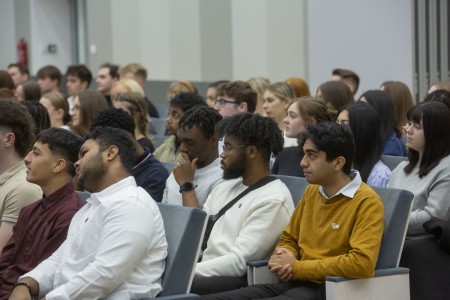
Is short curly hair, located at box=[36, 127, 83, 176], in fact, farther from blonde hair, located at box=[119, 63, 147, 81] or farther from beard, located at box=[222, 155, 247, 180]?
blonde hair, located at box=[119, 63, 147, 81]

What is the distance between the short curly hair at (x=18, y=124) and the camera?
5.16m

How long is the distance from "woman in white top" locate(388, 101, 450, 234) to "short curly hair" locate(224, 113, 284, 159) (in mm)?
694

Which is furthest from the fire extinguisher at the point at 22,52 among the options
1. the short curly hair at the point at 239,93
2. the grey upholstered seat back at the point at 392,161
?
the grey upholstered seat back at the point at 392,161

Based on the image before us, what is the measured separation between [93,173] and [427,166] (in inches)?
68.4

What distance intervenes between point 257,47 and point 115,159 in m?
7.92

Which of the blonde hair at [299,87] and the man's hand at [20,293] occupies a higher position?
the blonde hair at [299,87]

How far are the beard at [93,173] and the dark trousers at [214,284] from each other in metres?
0.72

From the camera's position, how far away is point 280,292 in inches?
174

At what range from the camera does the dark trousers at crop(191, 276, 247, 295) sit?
14.8 feet

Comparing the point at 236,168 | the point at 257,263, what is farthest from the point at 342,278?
the point at 236,168

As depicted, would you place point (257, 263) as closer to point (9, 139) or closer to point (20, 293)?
point (20, 293)

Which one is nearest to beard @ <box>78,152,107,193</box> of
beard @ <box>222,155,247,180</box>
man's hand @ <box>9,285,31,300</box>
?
man's hand @ <box>9,285,31,300</box>

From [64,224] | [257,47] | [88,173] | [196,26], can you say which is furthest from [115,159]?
[196,26]

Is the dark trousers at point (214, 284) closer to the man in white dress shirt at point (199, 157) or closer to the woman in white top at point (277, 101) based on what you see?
the man in white dress shirt at point (199, 157)
